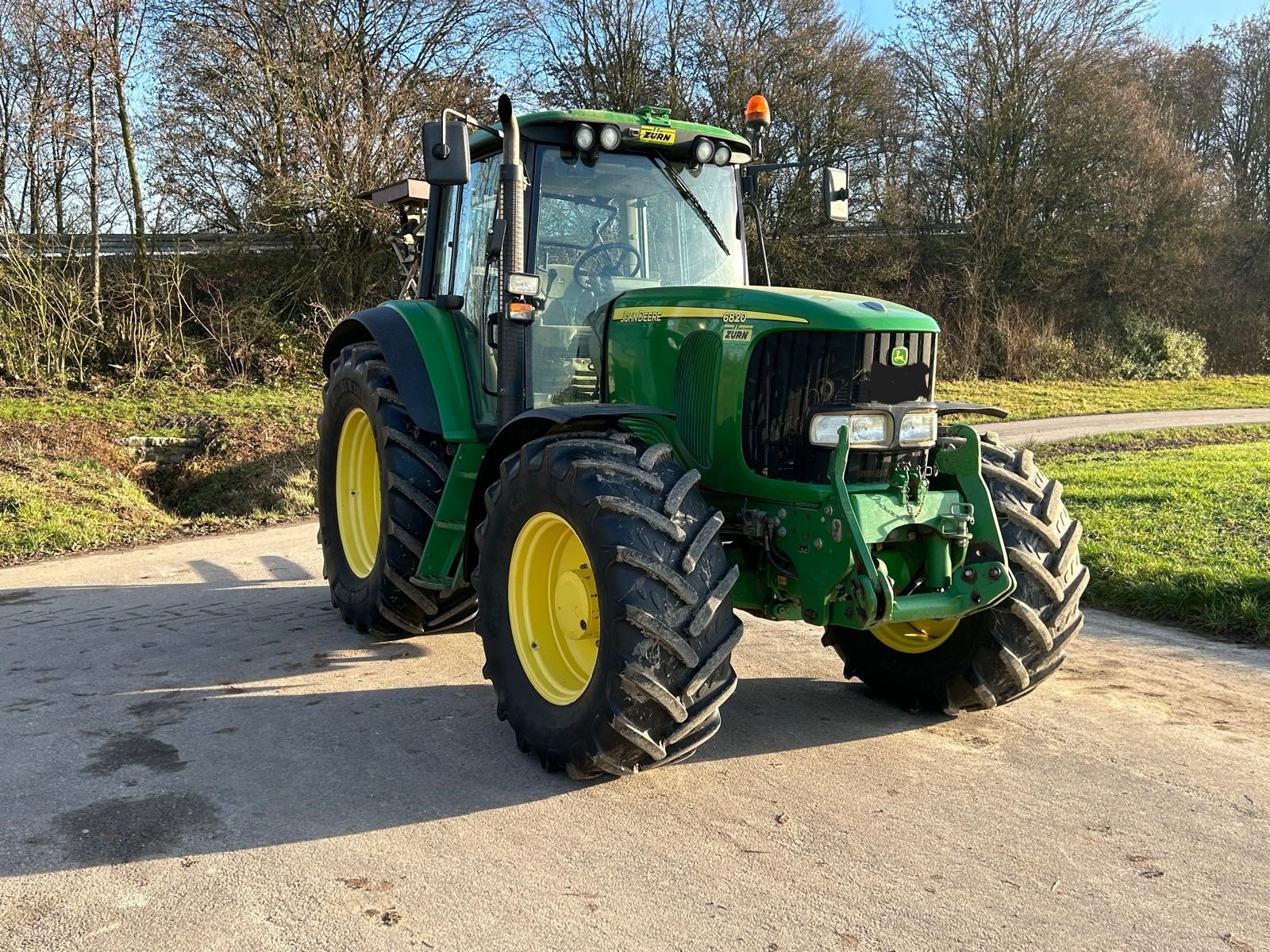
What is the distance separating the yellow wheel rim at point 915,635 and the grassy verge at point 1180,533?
2333mm

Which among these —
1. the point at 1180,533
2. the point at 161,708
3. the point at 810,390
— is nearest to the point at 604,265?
the point at 810,390

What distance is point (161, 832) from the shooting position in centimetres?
328

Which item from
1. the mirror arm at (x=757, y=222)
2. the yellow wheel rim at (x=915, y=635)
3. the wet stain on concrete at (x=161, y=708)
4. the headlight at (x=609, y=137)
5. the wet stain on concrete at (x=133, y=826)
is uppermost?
the headlight at (x=609, y=137)

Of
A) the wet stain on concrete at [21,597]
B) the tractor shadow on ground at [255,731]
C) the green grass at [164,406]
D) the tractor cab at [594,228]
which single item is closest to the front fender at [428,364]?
the tractor cab at [594,228]

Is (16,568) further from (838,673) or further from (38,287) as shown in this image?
(38,287)

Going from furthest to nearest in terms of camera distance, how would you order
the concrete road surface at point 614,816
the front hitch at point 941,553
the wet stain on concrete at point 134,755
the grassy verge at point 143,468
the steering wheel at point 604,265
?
the grassy verge at point 143,468, the steering wheel at point 604,265, the wet stain on concrete at point 134,755, the front hitch at point 941,553, the concrete road surface at point 614,816

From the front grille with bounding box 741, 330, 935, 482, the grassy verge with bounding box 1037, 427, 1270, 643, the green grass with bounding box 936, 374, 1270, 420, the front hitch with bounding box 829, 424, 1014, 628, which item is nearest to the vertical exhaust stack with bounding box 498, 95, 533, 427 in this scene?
the front grille with bounding box 741, 330, 935, 482

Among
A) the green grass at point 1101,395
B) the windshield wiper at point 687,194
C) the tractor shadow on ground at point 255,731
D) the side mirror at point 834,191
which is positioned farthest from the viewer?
the green grass at point 1101,395

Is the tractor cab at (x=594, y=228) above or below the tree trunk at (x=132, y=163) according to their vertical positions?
below

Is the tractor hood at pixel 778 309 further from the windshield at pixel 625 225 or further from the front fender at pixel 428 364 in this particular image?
the front fender at pixel 428 364

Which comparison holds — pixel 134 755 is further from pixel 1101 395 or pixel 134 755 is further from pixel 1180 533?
pixel 1101 395

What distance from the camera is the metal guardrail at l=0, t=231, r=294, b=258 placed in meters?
13.4

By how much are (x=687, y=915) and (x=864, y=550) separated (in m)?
1.35

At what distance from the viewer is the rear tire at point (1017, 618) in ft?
13.0
